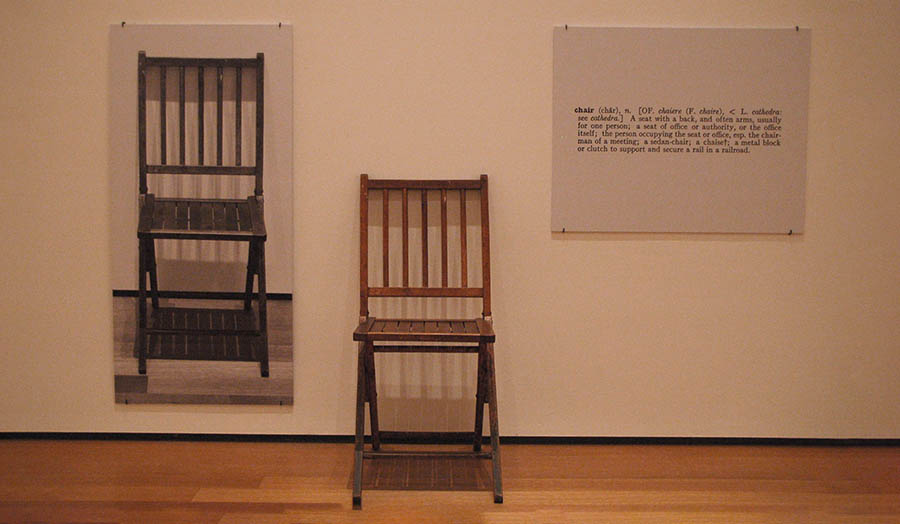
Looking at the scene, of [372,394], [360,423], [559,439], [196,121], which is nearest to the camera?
[360,423]

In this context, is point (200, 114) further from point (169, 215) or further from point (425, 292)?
point (425, 292)

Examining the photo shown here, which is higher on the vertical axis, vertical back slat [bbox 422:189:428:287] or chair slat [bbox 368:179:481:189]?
chair slat [bbox 368:179:481:189]

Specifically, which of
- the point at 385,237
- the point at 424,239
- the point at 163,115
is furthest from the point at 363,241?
the point at 163,115

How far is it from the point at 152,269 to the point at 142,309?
164 mm

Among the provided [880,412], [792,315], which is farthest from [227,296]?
[880,412]

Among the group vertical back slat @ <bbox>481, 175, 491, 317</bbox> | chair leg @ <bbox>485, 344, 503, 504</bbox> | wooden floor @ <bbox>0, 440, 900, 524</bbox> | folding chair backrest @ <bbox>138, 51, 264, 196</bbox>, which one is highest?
folding chair backrest @ <bbox>138, 51, 264, 196</bbox>

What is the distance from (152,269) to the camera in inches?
95.7

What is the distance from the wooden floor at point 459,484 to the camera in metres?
2.02

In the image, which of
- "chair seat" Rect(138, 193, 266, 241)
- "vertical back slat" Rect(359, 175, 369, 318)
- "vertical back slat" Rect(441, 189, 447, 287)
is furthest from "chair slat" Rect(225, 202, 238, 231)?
"vertical back slat" Rect(441, 189, 447, 287)

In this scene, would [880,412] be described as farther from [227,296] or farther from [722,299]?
[227,296]

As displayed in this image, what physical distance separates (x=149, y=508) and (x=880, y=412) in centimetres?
261

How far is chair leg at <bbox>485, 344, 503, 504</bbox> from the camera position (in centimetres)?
211

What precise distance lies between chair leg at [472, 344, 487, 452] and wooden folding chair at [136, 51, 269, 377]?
813mm

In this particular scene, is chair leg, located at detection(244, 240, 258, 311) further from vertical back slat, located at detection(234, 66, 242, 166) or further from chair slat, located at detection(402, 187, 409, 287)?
chair slat, located at detection(402, 187, 409, 287)
